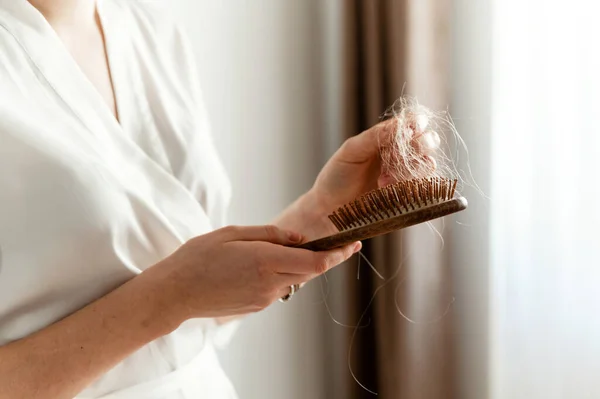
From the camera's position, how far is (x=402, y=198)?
61 centimetres

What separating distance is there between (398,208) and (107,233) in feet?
0.97

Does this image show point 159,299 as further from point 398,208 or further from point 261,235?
point 398,208

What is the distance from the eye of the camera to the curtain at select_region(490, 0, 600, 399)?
3.25 ft

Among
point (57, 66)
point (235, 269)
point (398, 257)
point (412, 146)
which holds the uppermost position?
point (57, 66)

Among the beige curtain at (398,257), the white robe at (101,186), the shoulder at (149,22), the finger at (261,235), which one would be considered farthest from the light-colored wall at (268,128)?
the finger at (261,235)

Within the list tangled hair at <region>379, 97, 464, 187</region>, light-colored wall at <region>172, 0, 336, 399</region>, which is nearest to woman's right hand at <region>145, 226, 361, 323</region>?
tangled hair at <region>379, 97, 464, 187</region>

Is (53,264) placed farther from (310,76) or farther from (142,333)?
(310,76)

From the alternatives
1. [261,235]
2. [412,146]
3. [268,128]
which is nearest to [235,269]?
[261,235]

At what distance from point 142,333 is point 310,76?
2.92 feet

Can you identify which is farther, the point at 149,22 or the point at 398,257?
the point at 398,257

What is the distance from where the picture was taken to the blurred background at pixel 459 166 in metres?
1.02

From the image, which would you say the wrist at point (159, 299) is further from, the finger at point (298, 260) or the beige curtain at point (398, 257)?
the beige curtain at point (398, 257)

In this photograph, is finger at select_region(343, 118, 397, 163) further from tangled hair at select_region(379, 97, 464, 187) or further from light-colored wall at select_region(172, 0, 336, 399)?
light-colored wall at select_region(172, 0, 336, 399)

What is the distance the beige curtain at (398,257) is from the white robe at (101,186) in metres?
0.42
